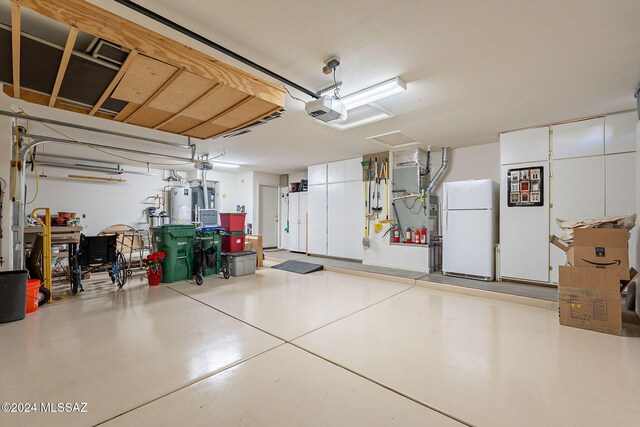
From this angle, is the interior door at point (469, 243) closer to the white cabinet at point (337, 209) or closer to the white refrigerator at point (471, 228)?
the white refrigerator at point (471, 228)

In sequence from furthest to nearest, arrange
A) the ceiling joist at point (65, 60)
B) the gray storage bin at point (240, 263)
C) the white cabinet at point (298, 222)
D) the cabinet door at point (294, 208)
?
the cabinet door at point (294, 208) < the white cabinet at point (298, 222) < the gray storage bin at point (240, 263) < the ceiling joist at point (65, 60)

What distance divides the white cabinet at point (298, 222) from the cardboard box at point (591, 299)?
20.3ft

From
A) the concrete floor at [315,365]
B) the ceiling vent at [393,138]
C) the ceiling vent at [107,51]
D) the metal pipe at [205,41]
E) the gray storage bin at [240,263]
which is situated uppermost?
the metal pipe at [205,41]

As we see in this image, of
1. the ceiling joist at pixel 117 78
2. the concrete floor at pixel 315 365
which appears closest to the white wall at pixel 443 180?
the concrete floor at pixel 315 365

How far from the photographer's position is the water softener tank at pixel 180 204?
7.97 metres

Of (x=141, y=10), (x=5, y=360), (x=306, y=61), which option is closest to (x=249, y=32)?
(x=306, y=61)

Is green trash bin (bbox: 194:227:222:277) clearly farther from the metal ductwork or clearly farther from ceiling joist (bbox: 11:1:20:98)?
the metal ductwork

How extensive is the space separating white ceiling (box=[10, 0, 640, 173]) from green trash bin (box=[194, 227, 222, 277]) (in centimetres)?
310

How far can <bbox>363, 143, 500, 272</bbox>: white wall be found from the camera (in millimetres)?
5645

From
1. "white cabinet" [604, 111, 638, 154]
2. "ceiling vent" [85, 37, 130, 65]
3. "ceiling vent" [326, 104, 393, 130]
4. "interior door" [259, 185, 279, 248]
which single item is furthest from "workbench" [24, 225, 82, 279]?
"white cabinet" [604, 111, 638, 154]

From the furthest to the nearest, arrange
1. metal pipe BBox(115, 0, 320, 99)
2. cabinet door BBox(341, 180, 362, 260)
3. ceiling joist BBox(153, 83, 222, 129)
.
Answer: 1. cabinet door BBox(341, 180, 362, 260)
2. ceiling joist BBox(153, 83, 222, 129)
3. metal pipe BBox(115, 0, 320, 99)

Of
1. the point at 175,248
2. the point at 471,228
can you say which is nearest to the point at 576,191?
the point at 471,228

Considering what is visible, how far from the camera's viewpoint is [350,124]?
440 centimetres

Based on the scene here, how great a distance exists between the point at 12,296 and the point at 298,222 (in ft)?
20.5
